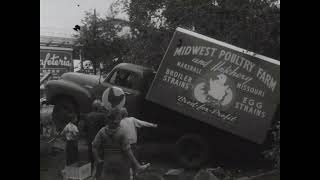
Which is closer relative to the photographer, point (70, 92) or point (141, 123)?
point (141, 123)

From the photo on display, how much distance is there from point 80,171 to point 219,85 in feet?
8.15

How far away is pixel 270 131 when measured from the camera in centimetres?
548

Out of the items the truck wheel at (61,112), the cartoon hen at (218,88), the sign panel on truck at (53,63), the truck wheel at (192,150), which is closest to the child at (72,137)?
the truck wheel at (61,112)

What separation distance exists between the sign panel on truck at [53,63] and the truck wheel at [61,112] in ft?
1.44

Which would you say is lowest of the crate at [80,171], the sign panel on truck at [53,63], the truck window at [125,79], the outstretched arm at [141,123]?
the crate at [80,171]

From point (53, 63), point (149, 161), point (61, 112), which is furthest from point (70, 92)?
point (149, 161)

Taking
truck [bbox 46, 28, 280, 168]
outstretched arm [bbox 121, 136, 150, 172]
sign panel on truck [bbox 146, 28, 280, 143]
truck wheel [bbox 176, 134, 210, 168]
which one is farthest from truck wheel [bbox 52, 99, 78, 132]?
truck wheel [bbox 176, 134, 210, 168]

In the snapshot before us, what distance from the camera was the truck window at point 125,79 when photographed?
220 inches

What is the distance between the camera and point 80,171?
5578 mm

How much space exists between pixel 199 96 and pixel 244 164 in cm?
127

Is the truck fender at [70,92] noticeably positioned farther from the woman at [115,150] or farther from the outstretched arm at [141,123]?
the outstretched arm at [141,123]

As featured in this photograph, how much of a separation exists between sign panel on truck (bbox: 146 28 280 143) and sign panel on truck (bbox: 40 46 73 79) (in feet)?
4.54

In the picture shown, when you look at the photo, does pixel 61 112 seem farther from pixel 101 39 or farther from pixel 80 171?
pixel 101 39
